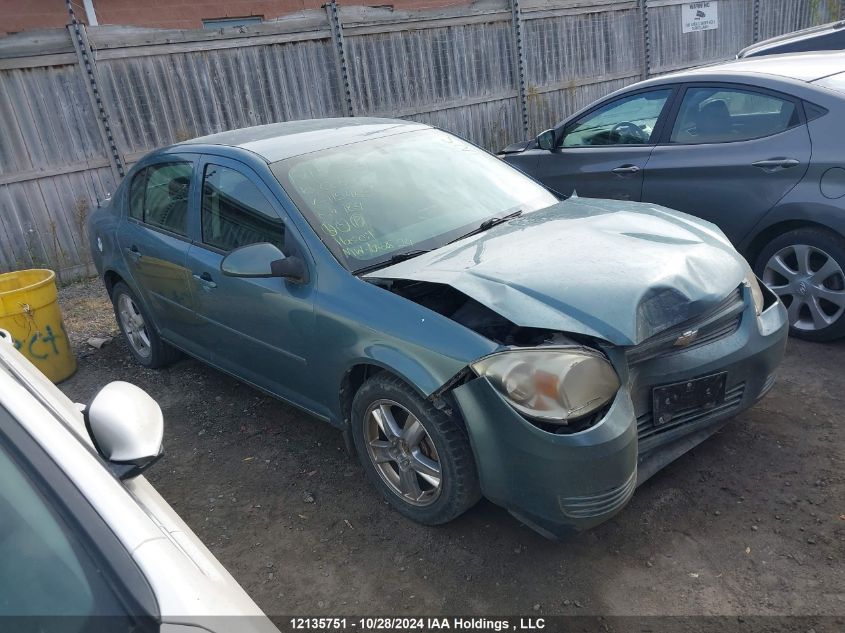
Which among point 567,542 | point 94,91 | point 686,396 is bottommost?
point 567,542

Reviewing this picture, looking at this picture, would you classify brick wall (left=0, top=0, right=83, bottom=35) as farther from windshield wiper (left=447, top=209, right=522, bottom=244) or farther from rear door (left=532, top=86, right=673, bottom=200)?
windshield wiper (left=447, top=209, right=522, bottom=244)

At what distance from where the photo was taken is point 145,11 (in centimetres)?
1128

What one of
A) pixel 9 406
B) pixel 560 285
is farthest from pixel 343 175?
pixel 9 406

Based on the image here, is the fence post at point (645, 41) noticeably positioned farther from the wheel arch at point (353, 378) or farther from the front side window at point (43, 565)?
the front side window at point (43, 565)

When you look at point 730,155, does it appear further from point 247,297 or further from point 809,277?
point 247,297

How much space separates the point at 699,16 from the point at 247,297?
11631 mm

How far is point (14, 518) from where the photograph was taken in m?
1.41

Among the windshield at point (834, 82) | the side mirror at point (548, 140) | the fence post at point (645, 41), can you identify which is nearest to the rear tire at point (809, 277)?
the windshield at point (834, 82)

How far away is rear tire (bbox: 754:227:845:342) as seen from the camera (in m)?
4.01

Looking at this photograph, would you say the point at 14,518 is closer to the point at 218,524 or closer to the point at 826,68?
the point at 218,524

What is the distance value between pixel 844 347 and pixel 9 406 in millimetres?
4445

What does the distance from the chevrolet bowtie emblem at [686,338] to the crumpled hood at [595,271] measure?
3.4 inches

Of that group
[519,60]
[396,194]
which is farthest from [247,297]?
[519,60]

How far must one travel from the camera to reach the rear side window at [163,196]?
4090 millimetres
